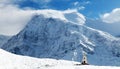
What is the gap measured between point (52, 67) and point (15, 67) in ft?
33.9

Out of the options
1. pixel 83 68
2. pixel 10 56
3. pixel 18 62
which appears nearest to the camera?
pixel 83 68

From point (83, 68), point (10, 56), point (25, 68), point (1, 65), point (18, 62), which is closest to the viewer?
point (83, 68)

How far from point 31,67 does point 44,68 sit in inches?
225

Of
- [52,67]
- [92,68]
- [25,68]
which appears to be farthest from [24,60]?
[92,68]

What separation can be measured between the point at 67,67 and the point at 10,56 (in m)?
29.4

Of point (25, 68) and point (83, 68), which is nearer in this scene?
point (83, 68)

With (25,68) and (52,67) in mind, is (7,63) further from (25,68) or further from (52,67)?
(52,67)

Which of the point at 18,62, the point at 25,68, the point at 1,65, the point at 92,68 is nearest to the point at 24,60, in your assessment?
the point at 18,62

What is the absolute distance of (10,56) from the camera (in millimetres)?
92938

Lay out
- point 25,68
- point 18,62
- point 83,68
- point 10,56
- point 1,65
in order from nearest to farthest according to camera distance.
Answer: point 83,68
point 25,68
point 1,65
point 18,62
point 10,56

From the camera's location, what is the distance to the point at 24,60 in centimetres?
8938

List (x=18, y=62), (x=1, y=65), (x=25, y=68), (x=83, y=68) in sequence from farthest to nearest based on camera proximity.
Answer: (x=18, y=62)
(x=1, y=65)
(x=25, y=68)
(x=83, y=68)

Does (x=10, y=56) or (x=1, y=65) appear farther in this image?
(x=10, y=56)

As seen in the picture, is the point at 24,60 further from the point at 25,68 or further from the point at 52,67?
the point at 52,67
